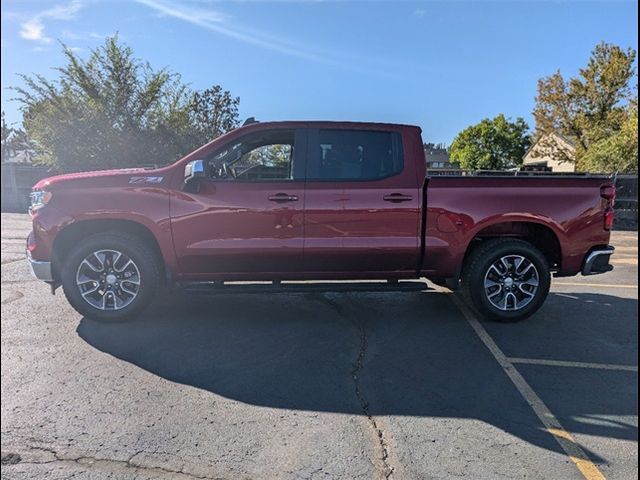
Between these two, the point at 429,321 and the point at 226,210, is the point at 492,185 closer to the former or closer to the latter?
the point at 429,321

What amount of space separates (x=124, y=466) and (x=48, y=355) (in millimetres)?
1844

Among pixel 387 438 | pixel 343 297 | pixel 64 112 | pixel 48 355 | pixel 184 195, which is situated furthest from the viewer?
pixel 64 112

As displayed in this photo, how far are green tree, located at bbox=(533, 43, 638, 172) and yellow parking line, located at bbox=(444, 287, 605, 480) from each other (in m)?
20.2

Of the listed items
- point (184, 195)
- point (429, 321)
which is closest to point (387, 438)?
point (429, 321)

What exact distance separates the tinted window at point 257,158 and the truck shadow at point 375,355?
155 centimetres

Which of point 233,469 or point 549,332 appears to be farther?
point 549,332

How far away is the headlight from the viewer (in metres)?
4.48

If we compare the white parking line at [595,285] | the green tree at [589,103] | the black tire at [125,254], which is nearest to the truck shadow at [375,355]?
the black tire at [125,254]

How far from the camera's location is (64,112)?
16.3m

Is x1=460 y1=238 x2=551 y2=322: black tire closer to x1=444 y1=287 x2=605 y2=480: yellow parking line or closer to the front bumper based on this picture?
x1=444 y1=287 x2=605 y2=480: yellow parking line

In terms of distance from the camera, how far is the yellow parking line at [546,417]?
8.50 feet

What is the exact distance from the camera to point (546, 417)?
3086 mm

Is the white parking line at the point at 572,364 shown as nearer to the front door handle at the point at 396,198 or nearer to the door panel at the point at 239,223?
the front door handle at the point at 396,198

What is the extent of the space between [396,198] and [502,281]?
59.2 inches
